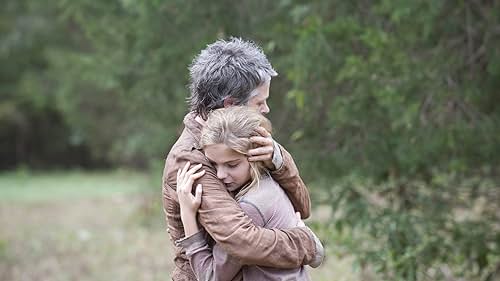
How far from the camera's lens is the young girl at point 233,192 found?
3178 mm

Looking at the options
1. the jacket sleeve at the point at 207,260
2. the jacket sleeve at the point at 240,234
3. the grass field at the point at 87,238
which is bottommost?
the grass field at the point at 87,238

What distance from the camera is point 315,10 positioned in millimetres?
6367

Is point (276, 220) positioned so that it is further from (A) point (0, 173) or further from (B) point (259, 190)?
(A) point (0, 173)

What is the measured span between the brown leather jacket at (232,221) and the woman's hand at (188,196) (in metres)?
0.03

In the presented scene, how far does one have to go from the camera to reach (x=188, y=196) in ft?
10.6

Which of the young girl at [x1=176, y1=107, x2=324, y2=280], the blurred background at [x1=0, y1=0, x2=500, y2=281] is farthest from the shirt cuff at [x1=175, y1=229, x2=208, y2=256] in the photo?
the blurred background at [x1=0, y1=0, x2=500, y2=281]

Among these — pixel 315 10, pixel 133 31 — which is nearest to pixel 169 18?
pixel 133 31

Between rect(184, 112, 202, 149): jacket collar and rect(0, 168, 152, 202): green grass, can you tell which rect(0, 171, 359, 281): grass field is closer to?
rect(0, 168, 152, 202): green grass

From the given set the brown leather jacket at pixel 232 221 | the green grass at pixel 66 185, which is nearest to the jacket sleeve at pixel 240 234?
the brown leather jacket at pixel 232 221

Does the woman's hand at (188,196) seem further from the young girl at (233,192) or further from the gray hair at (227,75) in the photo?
the gray hair at (227,75)

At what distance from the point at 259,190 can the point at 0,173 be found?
27.8m

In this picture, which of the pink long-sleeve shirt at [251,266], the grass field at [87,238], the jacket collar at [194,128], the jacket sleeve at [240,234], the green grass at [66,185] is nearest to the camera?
the jacket sleeve at [240,234]

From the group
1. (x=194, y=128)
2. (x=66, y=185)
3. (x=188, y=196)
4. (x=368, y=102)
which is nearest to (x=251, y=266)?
(x=188, y=196)

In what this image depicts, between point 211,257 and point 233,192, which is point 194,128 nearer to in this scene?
point 233,192
